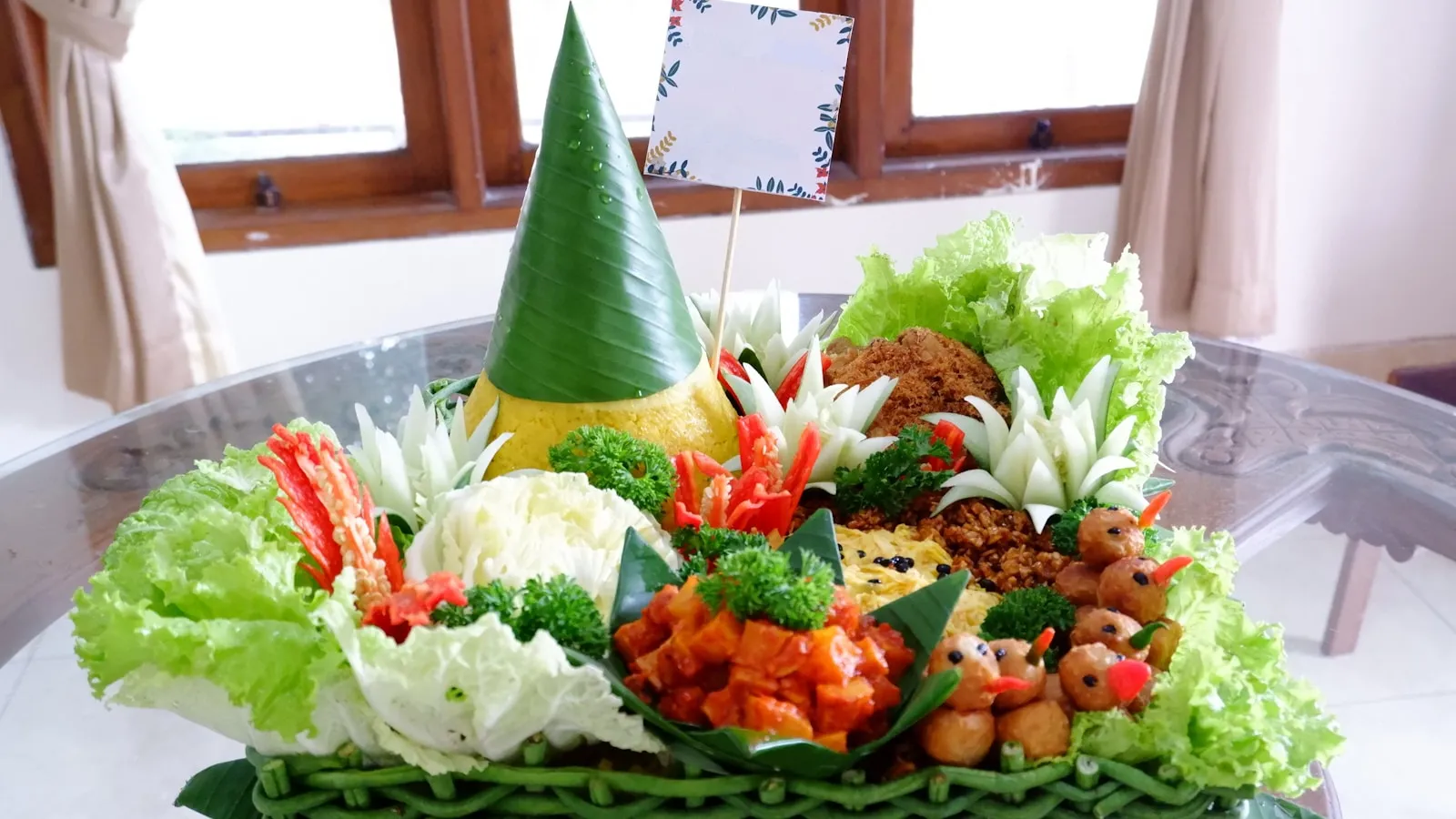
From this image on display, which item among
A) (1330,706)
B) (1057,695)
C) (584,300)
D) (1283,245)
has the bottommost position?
(1330,706)

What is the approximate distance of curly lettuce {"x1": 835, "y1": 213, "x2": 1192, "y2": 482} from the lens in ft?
3.48

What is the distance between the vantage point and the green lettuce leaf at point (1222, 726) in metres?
0.66

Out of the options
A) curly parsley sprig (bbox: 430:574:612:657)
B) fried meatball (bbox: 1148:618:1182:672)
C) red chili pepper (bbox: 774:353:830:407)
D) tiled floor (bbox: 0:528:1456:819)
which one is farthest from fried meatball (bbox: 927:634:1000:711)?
tiled floor (bbox: 0:528:1456:819)

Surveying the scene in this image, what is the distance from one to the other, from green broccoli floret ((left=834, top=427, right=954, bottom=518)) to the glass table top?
37 centimetres

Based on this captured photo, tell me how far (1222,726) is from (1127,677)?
0.06 meters

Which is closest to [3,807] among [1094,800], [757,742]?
[757,742]

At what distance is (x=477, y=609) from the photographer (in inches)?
28.0

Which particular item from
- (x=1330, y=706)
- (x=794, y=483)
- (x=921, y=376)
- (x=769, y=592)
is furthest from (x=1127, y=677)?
(x=1330, y=706)

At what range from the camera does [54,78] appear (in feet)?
6.44

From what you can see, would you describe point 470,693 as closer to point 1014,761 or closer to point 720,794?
point 720,794

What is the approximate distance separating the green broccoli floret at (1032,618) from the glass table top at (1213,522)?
314 millimetres

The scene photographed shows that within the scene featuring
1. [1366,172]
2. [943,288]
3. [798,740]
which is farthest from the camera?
A: [1366,172]

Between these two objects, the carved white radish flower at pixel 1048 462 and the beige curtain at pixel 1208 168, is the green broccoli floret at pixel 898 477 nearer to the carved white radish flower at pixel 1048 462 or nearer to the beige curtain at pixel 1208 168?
the carved white radish flower at pixel 1048 462

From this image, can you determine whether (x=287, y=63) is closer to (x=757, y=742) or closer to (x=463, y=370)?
(x=463, y=370)
